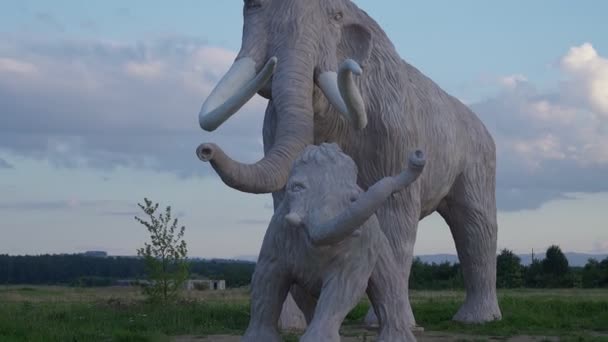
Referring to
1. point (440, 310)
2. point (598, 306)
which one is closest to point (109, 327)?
point (440, 310)

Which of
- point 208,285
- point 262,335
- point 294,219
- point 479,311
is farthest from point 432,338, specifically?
point 208,285

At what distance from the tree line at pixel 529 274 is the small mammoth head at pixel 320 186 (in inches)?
799

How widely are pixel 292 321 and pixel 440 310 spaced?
2.87 meters

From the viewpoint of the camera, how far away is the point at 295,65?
7559 mm

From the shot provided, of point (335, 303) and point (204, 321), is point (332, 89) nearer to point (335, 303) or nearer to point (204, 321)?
point (335, 303)

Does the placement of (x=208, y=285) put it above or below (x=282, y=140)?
below

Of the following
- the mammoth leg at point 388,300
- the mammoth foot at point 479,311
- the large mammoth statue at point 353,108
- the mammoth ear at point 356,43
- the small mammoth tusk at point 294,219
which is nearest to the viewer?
the small mammoth tusk at point 294,219

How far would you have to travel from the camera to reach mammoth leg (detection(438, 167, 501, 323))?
1000 centimetres

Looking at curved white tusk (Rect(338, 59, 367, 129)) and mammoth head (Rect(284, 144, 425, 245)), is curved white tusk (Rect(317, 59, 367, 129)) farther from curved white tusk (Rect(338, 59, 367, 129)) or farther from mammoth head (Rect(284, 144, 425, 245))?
mammoth head (Rect(284, 144, 425, 245))

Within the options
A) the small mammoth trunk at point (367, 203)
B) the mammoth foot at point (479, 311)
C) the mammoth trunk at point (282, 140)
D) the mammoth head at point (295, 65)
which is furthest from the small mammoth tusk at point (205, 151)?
the mammoth foot at point (479, 311)

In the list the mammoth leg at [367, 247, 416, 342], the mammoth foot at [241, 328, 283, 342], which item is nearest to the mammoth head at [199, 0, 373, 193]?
the mammoth leg at [367, 247, 416, 342]

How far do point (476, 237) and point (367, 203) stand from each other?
5.42m

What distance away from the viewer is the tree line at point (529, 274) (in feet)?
88.3

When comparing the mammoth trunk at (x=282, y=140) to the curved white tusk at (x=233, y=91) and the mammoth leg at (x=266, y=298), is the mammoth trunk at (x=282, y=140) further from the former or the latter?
the mammoth leg at (x=266, y=298)
